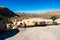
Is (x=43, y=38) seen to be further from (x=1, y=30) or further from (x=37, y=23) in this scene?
(x=37, y=23)

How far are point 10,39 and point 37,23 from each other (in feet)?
38.6

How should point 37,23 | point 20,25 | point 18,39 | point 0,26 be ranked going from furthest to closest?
point 37,23, point 20,25, point 0,26, point 18,39

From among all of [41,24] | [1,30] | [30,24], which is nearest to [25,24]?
[30,24]

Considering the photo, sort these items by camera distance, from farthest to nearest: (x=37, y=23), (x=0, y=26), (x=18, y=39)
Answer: (x=37, y=23) → (x=0, y=26) → (x=18, y=39)

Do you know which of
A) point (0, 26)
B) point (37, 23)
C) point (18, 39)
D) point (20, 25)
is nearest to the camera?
point (18, 39)

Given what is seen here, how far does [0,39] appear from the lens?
1358 cm

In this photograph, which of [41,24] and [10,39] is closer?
[10,39]

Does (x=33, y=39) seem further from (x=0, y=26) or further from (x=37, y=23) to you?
(x=37, y=23)

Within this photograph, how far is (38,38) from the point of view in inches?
545

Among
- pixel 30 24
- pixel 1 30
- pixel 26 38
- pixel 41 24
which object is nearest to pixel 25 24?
pixel 30 24

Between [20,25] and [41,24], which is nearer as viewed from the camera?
[20,25]

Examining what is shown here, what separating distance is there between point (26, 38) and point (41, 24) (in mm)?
11741

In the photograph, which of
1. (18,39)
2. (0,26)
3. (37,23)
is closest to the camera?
(18,39)

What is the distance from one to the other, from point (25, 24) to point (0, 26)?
602 centimetres
